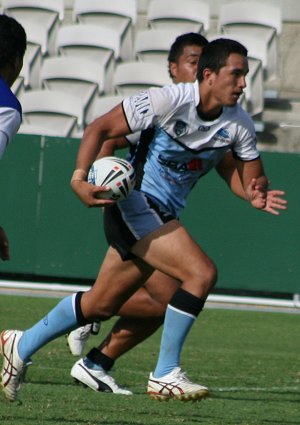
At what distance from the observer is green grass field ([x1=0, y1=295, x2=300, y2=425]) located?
6.41 m

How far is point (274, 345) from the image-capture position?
1134cm

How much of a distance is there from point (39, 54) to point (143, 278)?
1123cm

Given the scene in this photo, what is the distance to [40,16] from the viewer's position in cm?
1833

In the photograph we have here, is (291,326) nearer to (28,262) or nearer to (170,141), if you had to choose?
(28,262)

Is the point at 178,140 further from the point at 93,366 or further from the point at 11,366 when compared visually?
the point at 93,366

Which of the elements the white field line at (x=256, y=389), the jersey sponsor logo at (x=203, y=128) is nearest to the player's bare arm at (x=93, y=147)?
the jersey sponsor logo at (x=203, y=128)

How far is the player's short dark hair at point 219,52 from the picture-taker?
669 centimetres

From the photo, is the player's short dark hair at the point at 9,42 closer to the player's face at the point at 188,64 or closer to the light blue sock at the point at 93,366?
the light blue sock at the point at 93,366

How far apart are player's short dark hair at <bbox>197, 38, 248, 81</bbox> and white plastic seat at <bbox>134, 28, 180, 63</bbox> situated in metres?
10.5

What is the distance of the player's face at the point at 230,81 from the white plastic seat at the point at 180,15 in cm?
1074

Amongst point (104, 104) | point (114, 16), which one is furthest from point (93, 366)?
point (114, 16)

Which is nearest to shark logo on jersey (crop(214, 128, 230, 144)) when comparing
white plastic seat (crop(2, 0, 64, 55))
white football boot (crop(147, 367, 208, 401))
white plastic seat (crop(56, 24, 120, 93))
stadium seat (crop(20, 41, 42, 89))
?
white football boot (crop(147, 367, 208, 401))

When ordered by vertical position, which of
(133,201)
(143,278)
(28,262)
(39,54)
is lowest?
(28,262)

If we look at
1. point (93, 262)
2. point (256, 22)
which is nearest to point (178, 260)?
point (93, 262)
